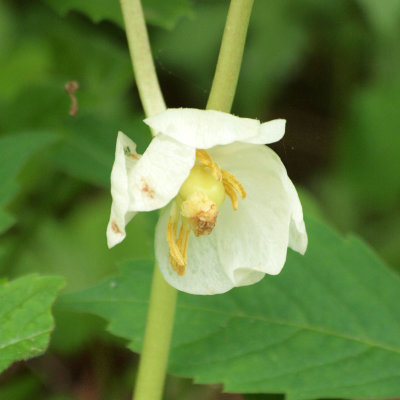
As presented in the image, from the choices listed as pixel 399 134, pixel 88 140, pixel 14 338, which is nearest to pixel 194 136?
pixel 14 338

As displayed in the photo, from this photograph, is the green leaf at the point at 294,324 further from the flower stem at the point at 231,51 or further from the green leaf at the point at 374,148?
the green leaf at the point at 374,148

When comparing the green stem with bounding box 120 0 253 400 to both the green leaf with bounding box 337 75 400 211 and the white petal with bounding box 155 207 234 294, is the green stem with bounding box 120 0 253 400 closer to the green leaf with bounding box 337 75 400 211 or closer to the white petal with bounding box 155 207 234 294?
the white petal with bounding box 155 207 234 294

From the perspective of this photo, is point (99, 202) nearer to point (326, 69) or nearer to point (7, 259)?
point (7, 259)

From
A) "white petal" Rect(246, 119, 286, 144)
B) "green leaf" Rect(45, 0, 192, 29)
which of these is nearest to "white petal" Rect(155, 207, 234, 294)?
"white petal" Rect(246, 119, 286, 144)

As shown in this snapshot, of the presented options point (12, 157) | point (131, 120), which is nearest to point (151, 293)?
point (12, 157)

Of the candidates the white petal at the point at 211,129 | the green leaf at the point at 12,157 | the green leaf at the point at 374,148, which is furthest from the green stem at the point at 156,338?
the green leaf at the point at 374,148

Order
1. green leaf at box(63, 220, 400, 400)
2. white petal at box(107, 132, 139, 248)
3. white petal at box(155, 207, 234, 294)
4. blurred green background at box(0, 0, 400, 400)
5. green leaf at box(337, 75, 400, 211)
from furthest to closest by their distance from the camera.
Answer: green leaf at box(337, 75, 400, 211), blurred green background at box(0, 0, 400, 400), green leaf at box(63, 220, 400, 400), white petal at box(155, 207, 234, 294), white petal at box(107, 132, 139, 248)
